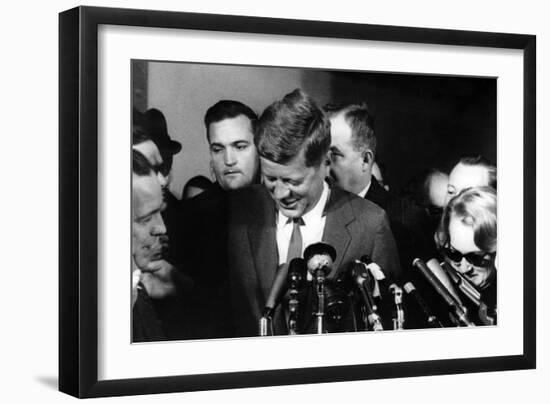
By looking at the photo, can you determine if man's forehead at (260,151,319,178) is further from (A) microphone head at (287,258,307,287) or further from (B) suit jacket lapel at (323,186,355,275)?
(A) microphone head at (287,258,307,287)

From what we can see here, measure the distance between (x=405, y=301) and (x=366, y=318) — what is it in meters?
0.17

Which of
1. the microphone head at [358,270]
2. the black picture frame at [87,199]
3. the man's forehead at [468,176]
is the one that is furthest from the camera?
the man's forehead at [468,176]

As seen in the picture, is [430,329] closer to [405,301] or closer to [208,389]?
[405,301]

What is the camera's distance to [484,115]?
16.0 feet

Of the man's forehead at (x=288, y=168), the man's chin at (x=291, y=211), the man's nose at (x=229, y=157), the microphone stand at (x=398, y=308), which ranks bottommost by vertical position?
the microphone stand at (x=398, y=308)

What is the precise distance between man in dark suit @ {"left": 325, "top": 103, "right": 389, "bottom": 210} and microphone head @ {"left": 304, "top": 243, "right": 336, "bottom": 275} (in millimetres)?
→ 220

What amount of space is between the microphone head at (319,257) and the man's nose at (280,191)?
19 centimetres

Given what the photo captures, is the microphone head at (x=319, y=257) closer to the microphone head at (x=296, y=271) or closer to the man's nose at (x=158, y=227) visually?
the microphone head at (x=296, y=271)

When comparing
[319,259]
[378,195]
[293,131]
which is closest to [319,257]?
[319,259]

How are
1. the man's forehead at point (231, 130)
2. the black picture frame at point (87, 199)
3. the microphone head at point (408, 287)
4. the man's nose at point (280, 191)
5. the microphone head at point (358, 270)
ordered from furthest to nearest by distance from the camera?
the microphone head at point (408, 287) → the microphone head at point (358, 270) → the man's nose at point (280, 191) → the man's forehead at point (231, 130) → the black picture frame at point (87, 199)

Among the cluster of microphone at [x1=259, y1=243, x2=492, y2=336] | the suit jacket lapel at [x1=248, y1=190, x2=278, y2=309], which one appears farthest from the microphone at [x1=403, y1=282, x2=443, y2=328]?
the suit jacket lapel at [x1=248, y1=190, x2=278, y2=309]

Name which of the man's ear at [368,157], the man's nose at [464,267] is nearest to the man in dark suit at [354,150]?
the man's ear at [368,157]

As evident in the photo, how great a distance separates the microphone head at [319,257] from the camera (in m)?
4.54

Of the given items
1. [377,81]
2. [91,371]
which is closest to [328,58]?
[377,81]
